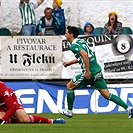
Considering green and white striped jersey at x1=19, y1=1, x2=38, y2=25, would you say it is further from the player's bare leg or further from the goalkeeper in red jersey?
the goalkeeper in red jersey

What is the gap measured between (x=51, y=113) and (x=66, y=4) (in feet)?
15.8

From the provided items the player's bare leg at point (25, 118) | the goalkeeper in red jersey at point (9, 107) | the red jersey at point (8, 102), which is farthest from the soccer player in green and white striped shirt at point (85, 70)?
the red jersey at point (8, 102)

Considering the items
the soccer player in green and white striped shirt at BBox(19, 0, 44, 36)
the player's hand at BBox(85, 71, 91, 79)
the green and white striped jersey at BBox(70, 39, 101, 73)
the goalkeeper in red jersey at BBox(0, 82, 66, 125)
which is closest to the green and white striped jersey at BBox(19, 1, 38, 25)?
the soccer player in green and white striped shirt at BBox(19, 0, 44, 36)

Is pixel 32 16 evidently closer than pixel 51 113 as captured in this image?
No

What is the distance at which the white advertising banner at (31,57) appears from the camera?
19.0 meters

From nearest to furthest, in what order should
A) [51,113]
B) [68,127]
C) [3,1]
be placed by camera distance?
[68,127] < [51,113] < [3,1]

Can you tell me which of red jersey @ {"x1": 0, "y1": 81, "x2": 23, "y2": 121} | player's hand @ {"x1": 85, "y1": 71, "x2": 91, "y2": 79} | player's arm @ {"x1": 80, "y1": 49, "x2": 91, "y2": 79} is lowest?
red jersey @ {"x1": 0, "y1": 81, "x2": 23, "y2": 121}

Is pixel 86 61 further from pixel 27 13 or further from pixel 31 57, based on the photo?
pixel 27 13

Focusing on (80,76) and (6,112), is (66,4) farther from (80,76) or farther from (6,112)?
(6,112)

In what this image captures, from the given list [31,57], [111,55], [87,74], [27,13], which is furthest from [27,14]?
[87,74]

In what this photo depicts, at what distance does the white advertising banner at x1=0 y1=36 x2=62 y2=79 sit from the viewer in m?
19.0

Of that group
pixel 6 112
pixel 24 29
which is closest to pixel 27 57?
pixel 24 29

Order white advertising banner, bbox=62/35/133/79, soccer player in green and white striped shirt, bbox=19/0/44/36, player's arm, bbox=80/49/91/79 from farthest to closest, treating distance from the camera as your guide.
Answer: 1. soccer player in green and white striped shirt, bbox=19/0/44/36
2. white advertising banner, bbox=62/35/133/79
3. player's arm, bbox=80/49/91/79

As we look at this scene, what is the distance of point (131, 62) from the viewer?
19062 millimetres
